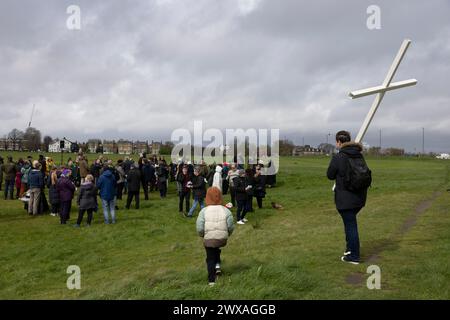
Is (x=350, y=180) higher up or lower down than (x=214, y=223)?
higher up

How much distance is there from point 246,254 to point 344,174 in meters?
3.07

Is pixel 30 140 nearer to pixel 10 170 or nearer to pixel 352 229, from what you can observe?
pixel 10 170

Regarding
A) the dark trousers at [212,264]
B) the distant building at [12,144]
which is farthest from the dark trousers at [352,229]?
the distant building at [12,144]

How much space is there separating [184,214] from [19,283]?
8.09m

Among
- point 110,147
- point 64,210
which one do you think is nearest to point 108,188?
point 64,210

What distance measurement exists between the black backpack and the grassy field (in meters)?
1.45

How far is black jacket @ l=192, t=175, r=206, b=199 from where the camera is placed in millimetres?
16047

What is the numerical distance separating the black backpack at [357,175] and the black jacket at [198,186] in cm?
942

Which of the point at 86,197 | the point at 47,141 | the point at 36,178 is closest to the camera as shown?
the point at 86,197

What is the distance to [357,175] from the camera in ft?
22.9

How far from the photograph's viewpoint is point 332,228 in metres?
11.7
